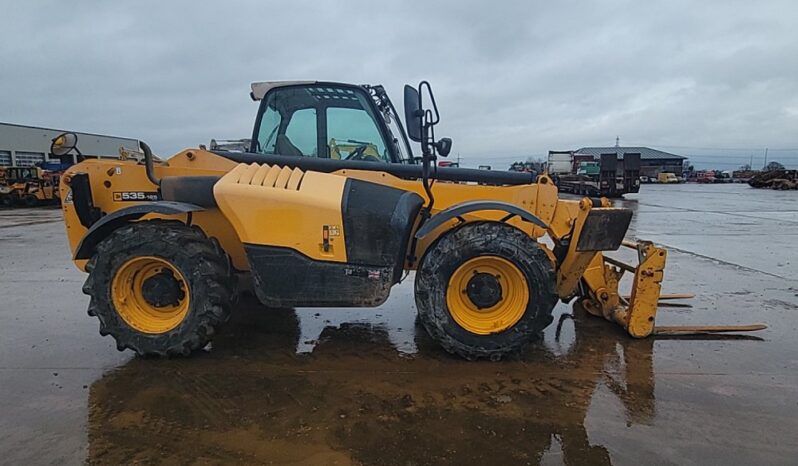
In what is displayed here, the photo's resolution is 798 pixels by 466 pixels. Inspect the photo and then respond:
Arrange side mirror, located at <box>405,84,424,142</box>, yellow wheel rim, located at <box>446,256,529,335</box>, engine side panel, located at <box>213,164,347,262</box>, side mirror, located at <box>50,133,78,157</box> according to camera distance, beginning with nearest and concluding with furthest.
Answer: side mirror, located at <box>405,84,424,142</box>, engine side panel, located at <box>213,164,347,262</box>, yellow wheel rim, located at <box>446,256,529,335</box>, side mirror, located at <box>50,133,78,157</box>

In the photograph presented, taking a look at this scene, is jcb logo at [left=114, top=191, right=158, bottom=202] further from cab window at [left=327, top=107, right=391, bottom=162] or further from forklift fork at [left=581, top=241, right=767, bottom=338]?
forklift fork at [left=581, top=241, right=767, bottom=338]

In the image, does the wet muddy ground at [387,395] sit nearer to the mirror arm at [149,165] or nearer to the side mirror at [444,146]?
the mirror arm at [149,165]

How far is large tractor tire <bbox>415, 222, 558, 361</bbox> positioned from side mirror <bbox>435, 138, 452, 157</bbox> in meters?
0.60

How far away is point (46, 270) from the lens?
7.71m

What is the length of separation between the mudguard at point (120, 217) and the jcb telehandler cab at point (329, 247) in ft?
0.04

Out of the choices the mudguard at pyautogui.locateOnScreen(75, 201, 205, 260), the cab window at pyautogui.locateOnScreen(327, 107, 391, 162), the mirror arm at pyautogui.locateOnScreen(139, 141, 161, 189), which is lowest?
the mudguard at pyautogui.locateOnScreen(75, 201, 205, 260)

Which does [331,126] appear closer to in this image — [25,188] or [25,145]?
[25,188]

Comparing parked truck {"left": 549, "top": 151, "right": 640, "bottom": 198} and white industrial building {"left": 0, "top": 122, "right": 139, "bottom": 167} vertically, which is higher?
white industrial building {"left": 0, "top": 122, "right": 139, "bottom": 167}

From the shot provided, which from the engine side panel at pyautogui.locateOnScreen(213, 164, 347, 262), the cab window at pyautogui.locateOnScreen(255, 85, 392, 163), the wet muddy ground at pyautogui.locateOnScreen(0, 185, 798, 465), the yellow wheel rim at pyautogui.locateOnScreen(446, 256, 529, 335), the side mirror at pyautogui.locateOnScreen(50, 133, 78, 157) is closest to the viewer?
the wet muddy ground at pyautogui.locateOnScreen(0, 185, 798, 465)

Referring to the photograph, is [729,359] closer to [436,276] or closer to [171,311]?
[436,276]

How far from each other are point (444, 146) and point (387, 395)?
1.89 meters

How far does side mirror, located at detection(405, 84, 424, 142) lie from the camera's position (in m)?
3.74

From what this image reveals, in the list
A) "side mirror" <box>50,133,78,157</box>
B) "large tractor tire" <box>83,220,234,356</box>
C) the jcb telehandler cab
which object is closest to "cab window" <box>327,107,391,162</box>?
the jcb telehandler cab

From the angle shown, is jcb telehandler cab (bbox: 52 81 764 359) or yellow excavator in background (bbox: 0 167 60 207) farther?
yellow excavator in background (bbox: 0 167 60 207)
